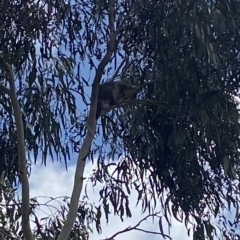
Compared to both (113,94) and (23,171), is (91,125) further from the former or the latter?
(23,171)

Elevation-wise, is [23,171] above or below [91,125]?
below

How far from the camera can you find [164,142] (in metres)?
5.84

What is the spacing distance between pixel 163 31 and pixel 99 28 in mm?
793

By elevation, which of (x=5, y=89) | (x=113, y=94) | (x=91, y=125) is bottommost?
(x=91, y=125)

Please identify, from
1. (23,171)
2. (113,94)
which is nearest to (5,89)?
(23,171)

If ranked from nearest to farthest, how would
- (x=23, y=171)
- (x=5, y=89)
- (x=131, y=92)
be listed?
(x=23, y=171)
(x=5, y=89)
(x=131, y=92)

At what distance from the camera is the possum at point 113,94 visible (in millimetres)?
5844

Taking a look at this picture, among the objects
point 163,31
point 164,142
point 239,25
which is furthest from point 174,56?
point 164,142

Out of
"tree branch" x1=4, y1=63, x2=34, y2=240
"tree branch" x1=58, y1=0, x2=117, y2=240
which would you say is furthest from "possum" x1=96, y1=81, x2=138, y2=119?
"tree branch" x1=4, y1=63, x2=34, y2=240

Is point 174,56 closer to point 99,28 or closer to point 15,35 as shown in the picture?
point 99,28

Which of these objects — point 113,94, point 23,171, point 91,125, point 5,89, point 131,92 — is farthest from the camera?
point 113,94

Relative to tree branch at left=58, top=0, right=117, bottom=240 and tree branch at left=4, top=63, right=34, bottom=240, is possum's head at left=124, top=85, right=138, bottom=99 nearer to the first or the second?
tree branch at left=58, top=0, right=117, bottom=240

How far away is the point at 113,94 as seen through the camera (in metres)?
5.98

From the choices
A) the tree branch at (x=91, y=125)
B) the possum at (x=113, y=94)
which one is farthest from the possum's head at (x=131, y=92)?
the tree branch at (x=91, y=125)
